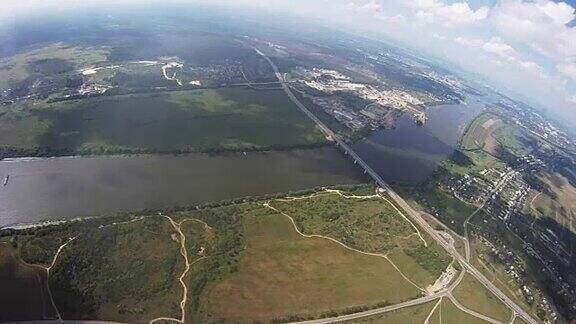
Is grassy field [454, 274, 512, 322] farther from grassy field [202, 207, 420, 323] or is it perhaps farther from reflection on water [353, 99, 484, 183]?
reflection on water [353, 99, 484, 183]

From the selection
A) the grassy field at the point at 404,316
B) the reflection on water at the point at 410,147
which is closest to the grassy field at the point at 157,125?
the reflection on water at the point at 410,147

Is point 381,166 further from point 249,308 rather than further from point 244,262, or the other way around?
point 249,308

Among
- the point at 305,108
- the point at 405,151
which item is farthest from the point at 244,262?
the point at 305,108

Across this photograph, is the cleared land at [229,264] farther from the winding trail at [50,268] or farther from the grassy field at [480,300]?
the grassy field at [480,300]

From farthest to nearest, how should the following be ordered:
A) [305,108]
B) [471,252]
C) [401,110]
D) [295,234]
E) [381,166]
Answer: [401,110], [305,108], [381,166], [471,252], [295,234]

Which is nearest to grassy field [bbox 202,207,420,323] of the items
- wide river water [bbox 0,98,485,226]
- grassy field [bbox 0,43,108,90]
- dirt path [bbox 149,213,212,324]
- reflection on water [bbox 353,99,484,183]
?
dirt path [bbox 149,213,212,324]
